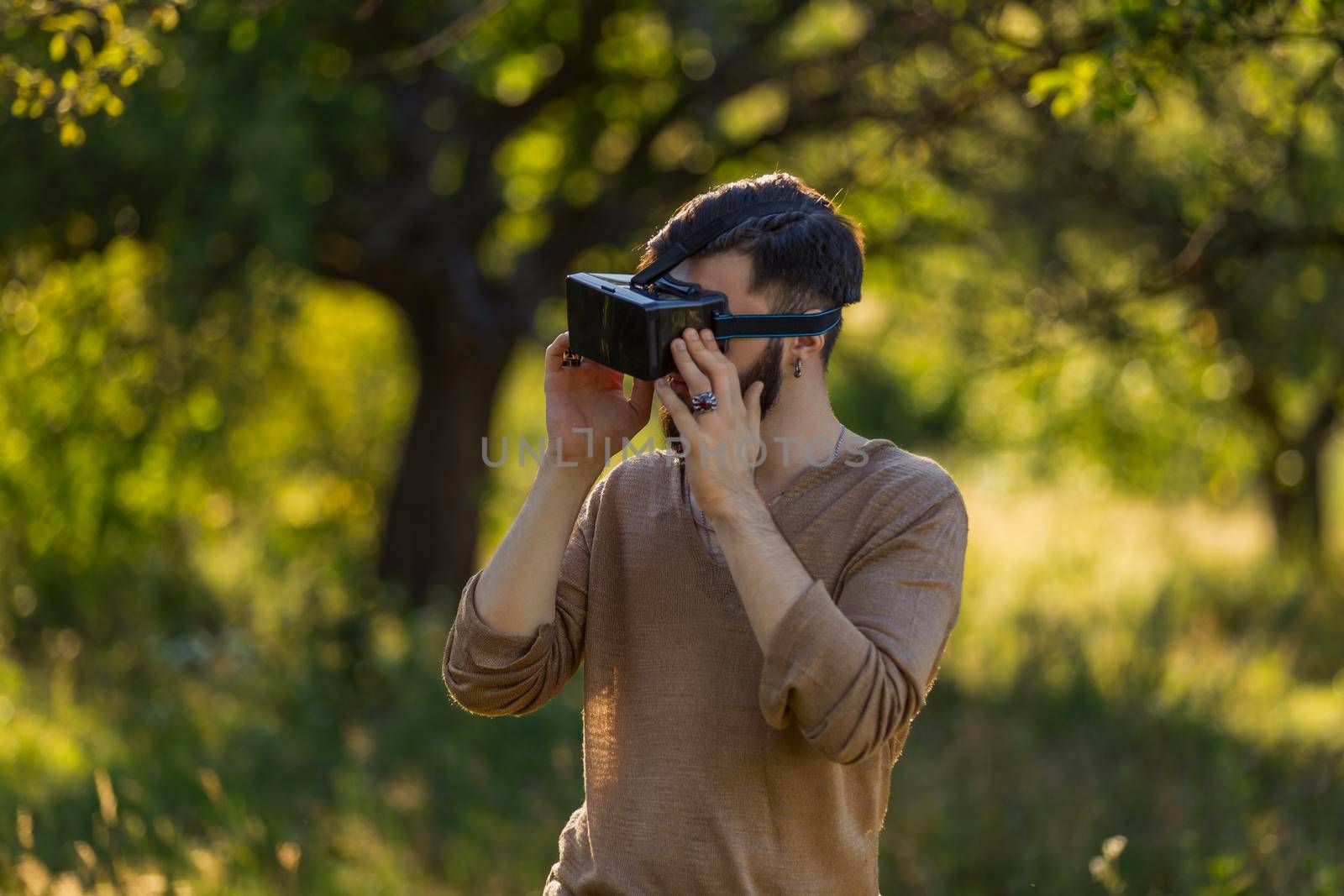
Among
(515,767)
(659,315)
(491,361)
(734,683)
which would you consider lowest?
(515,767)

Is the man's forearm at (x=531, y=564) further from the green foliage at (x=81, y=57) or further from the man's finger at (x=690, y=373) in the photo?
→ the green foliage at (x=81, y=57)

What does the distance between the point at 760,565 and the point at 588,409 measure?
56cm

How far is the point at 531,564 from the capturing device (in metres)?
2.25

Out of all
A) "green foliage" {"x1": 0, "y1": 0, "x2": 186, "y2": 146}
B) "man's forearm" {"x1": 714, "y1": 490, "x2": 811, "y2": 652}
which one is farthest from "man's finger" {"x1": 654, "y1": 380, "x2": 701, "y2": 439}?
"green foliage" {"x1": 0, "y1": 0, "x2": 186, "y2": 146}

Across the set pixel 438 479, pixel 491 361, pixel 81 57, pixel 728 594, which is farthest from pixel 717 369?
pixel 438 479

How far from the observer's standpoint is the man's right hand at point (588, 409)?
233 centimetres

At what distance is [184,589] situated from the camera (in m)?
8.90

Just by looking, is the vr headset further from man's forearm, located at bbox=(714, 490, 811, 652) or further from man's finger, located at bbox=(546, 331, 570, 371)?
man's forearm, located at bbox=(714, 490, 811, 652)

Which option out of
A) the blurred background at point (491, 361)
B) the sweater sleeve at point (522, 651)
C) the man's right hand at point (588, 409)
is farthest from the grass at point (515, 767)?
the man's right hand at point (588, 409)

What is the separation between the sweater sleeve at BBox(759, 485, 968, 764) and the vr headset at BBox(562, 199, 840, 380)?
39 centimetres

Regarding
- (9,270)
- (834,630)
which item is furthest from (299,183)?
(834,630)

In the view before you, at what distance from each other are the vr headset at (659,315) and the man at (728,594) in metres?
0.02

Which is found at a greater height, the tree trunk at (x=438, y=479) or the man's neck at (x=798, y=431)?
the man's neck at (x=798, y=431)

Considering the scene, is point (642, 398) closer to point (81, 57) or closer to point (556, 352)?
point (556, 352)
